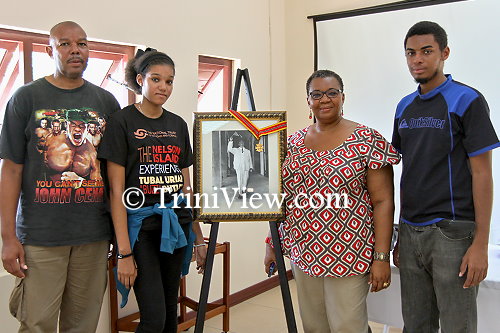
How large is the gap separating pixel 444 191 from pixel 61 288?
1.52 m

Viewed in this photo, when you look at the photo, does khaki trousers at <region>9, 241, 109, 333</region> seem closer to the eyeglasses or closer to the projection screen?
the eyeglasses

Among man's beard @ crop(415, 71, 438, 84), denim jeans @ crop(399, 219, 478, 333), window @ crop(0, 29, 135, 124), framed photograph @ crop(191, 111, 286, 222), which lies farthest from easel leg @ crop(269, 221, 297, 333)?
window @ crop(0, 29, 135, 124)

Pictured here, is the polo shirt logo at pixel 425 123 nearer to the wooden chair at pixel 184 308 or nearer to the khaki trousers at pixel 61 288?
the khaki trousers at pixel 61 288

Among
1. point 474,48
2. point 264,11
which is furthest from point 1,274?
point 474,48

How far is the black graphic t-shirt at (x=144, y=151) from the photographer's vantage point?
6.15ft

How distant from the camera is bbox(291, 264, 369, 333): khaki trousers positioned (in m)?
1.84

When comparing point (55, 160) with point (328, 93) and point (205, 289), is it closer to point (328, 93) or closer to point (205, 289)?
point (205, 289)

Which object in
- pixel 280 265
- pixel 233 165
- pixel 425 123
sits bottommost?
pixel 280 265

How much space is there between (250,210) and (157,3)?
1.65 metres

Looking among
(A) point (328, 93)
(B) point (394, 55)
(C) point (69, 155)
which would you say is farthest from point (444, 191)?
(B) point (394, 55)

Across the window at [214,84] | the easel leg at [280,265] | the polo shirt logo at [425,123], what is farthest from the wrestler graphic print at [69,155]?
the window at [214,84]

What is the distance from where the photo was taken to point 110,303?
2801 millimetres

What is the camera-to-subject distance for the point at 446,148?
176cm

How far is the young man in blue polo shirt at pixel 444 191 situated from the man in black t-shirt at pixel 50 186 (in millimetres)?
1243
